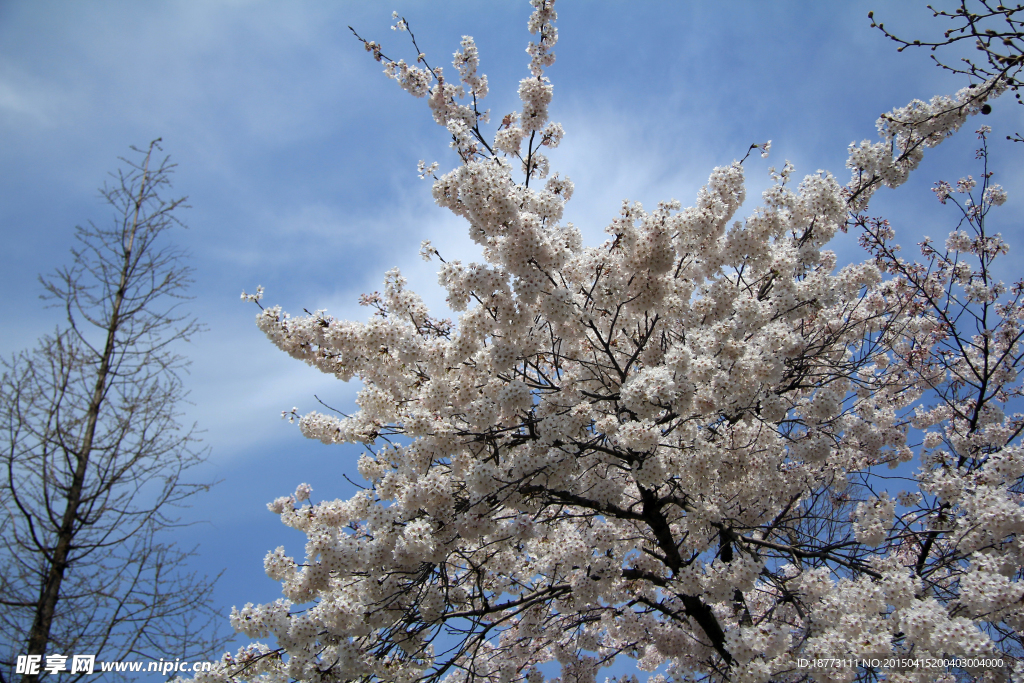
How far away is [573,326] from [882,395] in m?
5.99

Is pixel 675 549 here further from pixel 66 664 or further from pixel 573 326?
pixel 66 664

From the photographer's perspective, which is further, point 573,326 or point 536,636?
point 536,636

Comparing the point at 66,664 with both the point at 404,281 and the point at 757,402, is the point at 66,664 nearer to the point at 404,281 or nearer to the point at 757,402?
the point at 404,281

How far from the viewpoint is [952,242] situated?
865 centimetres

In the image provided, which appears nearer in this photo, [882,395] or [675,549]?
[675,549]

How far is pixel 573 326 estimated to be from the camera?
194 inches

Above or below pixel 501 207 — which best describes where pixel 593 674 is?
below

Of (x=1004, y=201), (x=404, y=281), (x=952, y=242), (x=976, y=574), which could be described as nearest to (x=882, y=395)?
(x=952, y=242)

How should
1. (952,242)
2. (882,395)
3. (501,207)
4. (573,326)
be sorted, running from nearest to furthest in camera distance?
(501,207) < (573,326) < (882,395) < (952,242)

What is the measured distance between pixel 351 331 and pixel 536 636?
16.4 ft

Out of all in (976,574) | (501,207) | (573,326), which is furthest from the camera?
(573,326)

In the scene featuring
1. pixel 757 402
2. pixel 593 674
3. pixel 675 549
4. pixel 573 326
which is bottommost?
pixel 593 674

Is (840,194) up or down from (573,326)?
up

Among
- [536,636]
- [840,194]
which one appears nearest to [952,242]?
[840,194]
